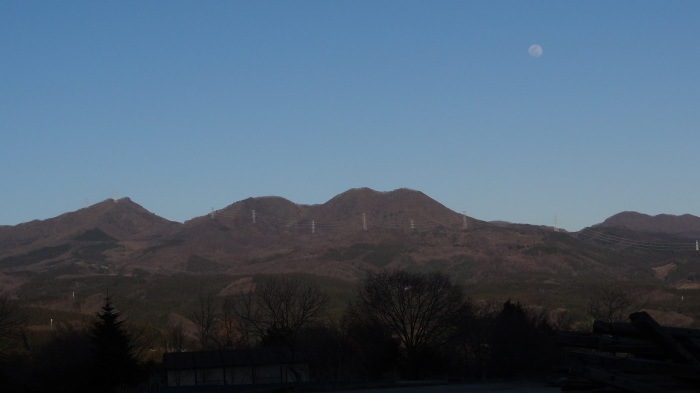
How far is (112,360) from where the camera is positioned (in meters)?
56.9

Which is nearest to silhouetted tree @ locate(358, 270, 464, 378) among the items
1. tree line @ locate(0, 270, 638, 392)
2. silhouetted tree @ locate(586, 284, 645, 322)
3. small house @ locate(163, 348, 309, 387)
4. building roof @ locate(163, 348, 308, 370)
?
tree line @ locate(0, 270, 638, 392)

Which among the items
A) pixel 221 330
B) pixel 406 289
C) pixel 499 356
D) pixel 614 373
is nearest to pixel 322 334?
pixel 406 289

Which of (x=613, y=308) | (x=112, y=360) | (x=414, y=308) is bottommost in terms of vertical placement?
(x=112, y=360)

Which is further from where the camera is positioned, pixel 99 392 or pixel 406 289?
pixel 406 289

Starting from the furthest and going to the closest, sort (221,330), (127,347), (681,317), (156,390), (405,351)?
(681,317), (221,330), (405,351), (127,347), (156,390)

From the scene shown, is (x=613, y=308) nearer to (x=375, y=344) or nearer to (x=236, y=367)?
(x=375, y=344)

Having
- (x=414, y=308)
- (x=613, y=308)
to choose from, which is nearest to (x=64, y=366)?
(x=414, y=308)

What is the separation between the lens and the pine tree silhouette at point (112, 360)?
2229 inches

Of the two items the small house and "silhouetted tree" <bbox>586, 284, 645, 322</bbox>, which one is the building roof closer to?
the small house

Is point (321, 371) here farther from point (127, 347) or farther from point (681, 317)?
point (681, 317)

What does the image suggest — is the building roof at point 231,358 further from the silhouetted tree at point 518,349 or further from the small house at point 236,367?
the silhouetted tree at point 518,349

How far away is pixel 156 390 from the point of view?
169ft

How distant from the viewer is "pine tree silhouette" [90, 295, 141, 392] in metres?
56.6

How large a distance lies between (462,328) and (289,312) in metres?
21.3
